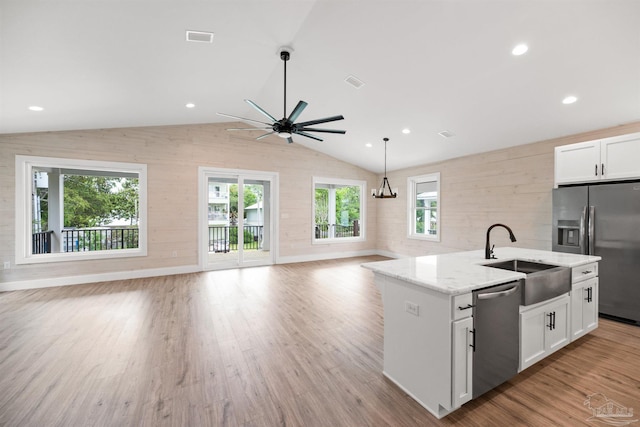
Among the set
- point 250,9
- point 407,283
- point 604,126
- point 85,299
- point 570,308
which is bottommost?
point 85,299

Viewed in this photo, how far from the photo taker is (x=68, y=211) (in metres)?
5.29

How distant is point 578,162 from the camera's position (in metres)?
3.65

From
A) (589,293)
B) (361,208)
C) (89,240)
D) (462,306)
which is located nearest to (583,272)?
(589,293)

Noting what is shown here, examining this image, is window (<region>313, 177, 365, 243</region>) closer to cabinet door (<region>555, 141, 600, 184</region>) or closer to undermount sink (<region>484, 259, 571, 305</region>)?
cabinet door (<region>555, 141, 600, 184</region>)

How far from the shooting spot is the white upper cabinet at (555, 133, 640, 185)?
321 centimetres

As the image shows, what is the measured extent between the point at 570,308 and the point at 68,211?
7.82 metres

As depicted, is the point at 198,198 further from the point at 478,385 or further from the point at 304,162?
→ the point at 478,385

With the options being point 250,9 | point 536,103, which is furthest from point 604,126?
point 250,9

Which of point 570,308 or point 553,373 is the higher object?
point 570,308

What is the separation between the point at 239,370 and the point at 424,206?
612cm

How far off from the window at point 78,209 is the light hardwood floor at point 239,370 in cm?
132

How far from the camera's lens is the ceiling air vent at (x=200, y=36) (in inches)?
114

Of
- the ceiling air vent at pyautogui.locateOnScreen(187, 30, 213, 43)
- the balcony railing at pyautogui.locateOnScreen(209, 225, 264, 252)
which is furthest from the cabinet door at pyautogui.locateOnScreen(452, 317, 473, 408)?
the balcony railing at pyautogui.locateOnScreen(209, 225, 264, 252)

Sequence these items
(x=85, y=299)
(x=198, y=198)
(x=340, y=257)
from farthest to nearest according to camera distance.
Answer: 1. (x=340, y=257)
2. (x=198, y=198)
3. (x=85, y=299)
